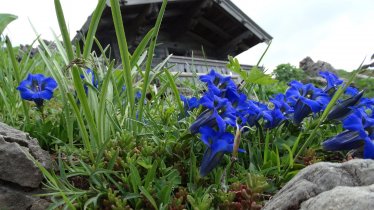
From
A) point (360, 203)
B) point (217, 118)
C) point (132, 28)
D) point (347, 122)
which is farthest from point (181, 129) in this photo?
point (132, 28)

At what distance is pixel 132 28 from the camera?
29.2 ft

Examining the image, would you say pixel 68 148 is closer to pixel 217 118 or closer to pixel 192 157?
pixel 192 157

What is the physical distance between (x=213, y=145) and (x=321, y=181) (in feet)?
1.23

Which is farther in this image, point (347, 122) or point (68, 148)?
point (68, 148)

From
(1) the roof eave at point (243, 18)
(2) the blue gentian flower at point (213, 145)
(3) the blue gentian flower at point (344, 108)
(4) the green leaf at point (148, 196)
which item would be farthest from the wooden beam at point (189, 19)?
(4) the green leaf at point (148, 196)

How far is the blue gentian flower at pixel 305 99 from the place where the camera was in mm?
1592

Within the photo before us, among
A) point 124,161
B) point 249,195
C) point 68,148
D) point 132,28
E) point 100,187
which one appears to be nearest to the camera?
point 249,195

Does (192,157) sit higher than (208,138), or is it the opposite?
(208,138)

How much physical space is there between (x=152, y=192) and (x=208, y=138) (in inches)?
10.0

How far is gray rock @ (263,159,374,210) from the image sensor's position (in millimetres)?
1007

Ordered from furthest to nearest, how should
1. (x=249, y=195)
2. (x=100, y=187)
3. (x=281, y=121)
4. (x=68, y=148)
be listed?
(x=281, y=121) → (x=68, y=148) → (x=100, y=187) → (x=249, y=195)

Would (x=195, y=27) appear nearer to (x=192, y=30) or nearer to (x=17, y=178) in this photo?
(x=192, y=30)

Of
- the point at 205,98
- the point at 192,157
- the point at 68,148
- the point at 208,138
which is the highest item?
the point at 205,98

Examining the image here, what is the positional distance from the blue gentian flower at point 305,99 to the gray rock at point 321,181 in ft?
1.61
